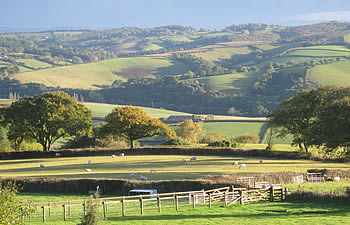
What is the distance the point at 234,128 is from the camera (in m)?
133

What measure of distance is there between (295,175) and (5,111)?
2183 inches

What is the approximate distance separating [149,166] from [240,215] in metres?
31.0

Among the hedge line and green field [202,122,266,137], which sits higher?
green field [202,122,266,137]

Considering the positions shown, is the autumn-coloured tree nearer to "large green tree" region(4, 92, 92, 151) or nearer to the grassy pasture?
"large green tree" region(4, 92, 92, 151)

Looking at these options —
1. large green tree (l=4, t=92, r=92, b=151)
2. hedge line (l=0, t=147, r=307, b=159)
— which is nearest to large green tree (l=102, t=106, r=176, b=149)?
large green tree (l=4, t=92, r=92, b=151)

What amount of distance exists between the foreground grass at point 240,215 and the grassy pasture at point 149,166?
599 inches

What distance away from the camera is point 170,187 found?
45.4 metres

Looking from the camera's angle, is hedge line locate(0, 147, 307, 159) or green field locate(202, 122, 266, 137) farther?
green field locate(202, 122, 266, 137)

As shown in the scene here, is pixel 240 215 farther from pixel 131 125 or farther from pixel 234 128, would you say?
pixel 234 128

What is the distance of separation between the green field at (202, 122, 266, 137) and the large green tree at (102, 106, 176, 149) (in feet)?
143

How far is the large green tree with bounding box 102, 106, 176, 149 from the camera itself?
274 feet

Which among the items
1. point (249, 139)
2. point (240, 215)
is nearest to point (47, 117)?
point (249, 139)

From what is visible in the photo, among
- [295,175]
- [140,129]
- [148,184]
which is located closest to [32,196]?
[148,184]

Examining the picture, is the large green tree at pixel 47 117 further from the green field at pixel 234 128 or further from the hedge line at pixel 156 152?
the green field at pixel 234 128
